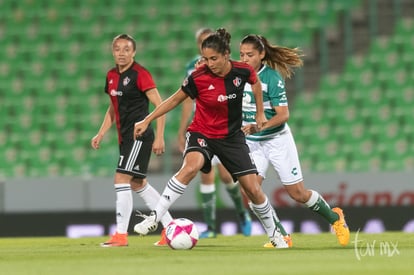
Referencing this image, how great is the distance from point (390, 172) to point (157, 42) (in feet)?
17.8

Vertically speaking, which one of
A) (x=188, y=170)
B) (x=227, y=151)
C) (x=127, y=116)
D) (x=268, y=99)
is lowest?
(x=188, y=170)

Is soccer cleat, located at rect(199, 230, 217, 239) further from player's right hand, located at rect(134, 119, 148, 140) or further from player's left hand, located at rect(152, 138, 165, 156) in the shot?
player's right hand, located at rect(134, 119, 148, 140)

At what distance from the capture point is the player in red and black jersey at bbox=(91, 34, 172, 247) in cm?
949

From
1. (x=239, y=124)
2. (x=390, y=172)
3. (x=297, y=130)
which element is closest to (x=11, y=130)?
(x=297, y=130)

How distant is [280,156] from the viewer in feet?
30.7

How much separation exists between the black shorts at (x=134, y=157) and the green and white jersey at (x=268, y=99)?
94 cm

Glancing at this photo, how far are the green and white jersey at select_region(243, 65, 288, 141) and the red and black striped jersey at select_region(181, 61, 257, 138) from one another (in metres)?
0.52

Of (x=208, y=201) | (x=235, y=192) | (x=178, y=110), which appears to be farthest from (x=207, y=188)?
(x=178, y=110)

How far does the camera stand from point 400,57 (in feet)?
A: 58.4

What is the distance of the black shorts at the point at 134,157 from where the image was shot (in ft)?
31.3

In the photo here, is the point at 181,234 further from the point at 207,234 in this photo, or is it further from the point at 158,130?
the point at 207,234

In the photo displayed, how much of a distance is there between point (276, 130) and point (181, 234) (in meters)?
1.37

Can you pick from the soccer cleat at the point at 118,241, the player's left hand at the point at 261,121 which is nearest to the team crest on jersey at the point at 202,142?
the player's left hand at the point at 261,121

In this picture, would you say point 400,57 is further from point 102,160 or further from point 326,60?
point 102,160
